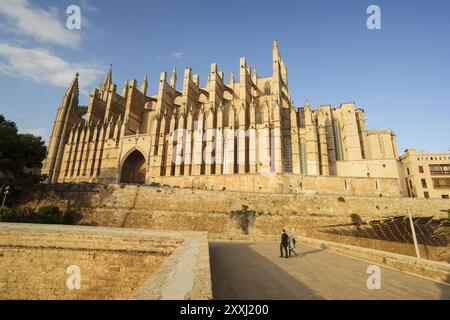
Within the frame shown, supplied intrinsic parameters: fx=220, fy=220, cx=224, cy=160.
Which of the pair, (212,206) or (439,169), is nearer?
(212,206)

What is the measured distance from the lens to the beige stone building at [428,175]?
3406 centimetres

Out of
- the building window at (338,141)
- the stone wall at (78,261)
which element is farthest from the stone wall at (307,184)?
the stone wall at (78,261)

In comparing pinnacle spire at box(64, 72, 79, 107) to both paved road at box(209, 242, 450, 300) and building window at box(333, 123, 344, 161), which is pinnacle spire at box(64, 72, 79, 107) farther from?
building window at box(333, 123, 344, 161)

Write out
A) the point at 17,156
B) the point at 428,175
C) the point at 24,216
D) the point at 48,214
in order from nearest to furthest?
the point at 24,216
the point at 48,214
the point at 17,156
the point at 428,175

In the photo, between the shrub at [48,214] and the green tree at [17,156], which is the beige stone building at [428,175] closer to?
the shrub at [48,214]

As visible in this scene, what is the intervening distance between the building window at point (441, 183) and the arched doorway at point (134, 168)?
45929mm

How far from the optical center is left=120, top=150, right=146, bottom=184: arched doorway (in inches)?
1382

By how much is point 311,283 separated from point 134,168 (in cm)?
3556

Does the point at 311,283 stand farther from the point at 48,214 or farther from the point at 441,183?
the point at 441,183

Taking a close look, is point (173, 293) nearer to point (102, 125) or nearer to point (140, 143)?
point (140, 143)

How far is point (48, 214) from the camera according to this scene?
18.6 m

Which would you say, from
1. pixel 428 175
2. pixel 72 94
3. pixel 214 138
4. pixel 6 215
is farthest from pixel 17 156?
pixel 428 175

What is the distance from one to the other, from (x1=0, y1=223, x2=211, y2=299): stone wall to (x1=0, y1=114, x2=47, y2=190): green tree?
55.0ft

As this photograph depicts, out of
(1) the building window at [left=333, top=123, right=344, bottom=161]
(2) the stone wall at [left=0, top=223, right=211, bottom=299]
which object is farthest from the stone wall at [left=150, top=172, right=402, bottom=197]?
(2) the stone wall at [left=0, top=223, right=211, bottom=299]
